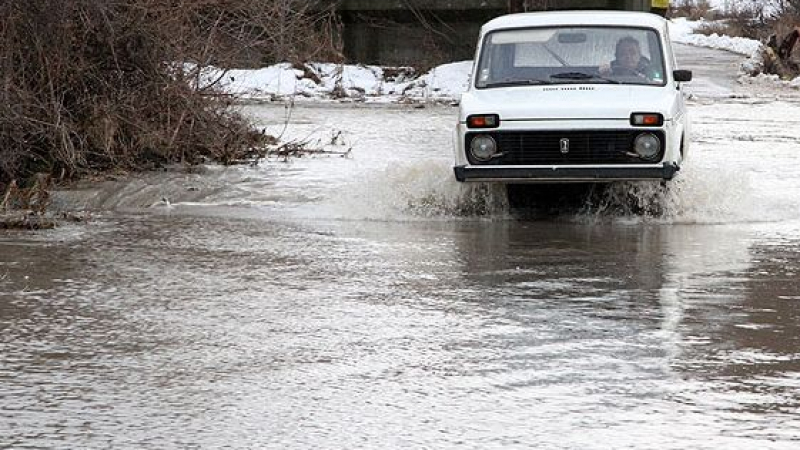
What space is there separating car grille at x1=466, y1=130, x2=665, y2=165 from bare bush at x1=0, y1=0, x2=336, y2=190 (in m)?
4.75

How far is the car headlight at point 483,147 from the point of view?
12250 millimetres

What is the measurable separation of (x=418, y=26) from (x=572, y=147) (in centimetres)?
2309

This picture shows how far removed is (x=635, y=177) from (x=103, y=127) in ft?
19.5

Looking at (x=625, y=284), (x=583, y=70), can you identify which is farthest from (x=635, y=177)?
(x=625, y=284)

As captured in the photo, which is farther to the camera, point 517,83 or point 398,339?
point 517,83

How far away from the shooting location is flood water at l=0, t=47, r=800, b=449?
20.0 ft

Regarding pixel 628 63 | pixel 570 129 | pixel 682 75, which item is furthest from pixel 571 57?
pixel 570 129

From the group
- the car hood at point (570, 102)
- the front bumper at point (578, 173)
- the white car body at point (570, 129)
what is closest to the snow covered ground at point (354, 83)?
the white car body at point (570, 129)

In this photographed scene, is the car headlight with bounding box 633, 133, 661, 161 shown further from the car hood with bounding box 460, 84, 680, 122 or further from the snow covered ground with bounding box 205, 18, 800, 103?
the snow covered ground with bounding box 205, 18, 800, 103

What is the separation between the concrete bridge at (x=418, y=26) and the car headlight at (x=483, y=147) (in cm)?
2164

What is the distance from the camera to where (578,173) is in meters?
12.1

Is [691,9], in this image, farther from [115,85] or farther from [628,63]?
[628,63]

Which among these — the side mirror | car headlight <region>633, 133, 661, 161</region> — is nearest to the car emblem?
car headlight <region>633, 133, 661, 161</region>

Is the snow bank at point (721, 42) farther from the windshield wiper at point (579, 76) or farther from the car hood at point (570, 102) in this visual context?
the car hood at point (570, 102)
